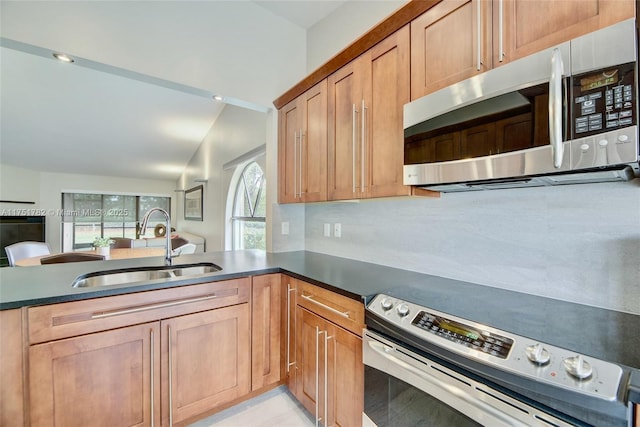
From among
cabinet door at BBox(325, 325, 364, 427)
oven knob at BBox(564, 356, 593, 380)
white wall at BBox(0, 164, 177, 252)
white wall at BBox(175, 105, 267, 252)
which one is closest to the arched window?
white wall at BBox(175, 105, 267, 252)

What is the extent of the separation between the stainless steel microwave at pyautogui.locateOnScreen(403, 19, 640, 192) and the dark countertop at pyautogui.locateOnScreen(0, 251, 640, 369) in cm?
50

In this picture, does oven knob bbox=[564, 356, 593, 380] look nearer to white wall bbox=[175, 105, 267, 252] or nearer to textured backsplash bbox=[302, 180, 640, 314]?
textured backsplash bbox=[302, 180, 640, 314]

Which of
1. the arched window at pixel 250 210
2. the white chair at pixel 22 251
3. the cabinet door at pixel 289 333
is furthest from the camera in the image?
the arched window at pixel 250 210

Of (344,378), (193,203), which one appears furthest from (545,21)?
(193,203)

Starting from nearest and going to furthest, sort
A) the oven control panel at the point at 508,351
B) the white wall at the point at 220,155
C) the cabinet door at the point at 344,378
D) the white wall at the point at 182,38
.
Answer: the oven control panel at the point at 508,351
the cabinet door at the point at 344,378
the white wall at the point at 182,38
the white wall at the point at 220,155

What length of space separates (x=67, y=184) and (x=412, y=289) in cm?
824

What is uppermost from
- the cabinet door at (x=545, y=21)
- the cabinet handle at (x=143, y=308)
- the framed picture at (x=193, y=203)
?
the cabinet door at (x=545, y=21)

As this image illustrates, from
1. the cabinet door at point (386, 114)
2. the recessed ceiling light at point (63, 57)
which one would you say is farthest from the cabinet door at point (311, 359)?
the recessed ceiling light at point (63, 57)

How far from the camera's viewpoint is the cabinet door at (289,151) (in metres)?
2.26

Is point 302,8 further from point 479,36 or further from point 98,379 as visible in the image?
point 98,379

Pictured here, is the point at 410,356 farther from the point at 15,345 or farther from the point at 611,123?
the point at 15,345

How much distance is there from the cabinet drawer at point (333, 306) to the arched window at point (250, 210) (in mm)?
2556

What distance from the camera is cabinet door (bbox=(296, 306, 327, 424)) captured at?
1.52 m

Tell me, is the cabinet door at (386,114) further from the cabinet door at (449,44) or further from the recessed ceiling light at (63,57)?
the recessed ceiling light at (63,57)
